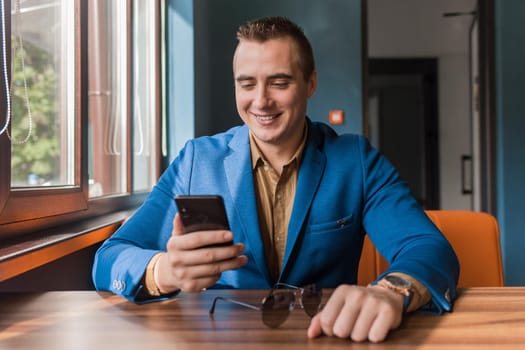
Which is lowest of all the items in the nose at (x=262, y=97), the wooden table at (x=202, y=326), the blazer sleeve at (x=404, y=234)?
the wooden table at (x=202, y=326)

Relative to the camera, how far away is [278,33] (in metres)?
1.36

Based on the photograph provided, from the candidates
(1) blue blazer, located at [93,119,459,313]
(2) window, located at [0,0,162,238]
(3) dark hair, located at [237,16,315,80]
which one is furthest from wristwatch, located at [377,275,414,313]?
(2) window, located at [0,0,162,238]

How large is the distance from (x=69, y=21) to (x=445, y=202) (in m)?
6.75

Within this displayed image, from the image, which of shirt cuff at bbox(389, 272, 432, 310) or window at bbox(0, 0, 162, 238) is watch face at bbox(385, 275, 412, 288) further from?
window at bbox(0, 0, 162, 238)

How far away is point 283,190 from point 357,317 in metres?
0.64

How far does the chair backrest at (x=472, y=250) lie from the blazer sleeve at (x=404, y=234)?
0.72 ft

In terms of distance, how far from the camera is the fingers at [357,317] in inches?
29.4

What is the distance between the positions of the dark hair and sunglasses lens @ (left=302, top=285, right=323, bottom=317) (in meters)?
0.67

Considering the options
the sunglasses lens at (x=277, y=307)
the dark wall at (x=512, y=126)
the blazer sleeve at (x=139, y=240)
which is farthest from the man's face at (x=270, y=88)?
the dark wall at (x=512, y=126)

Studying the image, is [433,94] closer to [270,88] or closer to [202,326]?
[270,88]

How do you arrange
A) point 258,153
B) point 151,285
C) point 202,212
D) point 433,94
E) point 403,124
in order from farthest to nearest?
point 403,124, point 433,94, point 258,153, point 151,285, point 202,212

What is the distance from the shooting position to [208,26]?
3.55 metres

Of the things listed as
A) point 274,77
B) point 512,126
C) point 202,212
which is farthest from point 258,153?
point 512,126

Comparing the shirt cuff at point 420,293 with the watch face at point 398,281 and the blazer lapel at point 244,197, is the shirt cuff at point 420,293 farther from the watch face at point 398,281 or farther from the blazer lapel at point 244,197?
the blazer lapel at point 244,197
